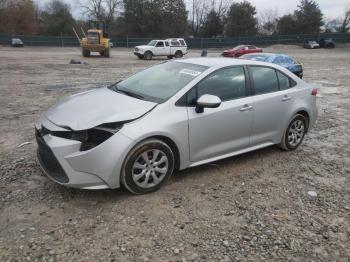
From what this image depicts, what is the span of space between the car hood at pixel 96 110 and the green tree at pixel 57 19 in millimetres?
64780

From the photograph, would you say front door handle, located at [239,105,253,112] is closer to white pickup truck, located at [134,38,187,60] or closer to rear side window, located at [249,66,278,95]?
rear side window, located at [249,66,278,95]

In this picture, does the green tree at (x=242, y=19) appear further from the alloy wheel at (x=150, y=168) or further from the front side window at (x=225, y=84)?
the alloy wheel at (x=150, y=168)

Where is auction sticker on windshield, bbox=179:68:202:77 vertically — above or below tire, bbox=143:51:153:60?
above

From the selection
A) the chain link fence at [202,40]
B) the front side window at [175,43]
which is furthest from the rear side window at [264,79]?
the chain link fence at [202,40]

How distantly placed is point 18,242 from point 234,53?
32.0 meters

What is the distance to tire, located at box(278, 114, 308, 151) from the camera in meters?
5.77

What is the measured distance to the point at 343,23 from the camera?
72.0 meters

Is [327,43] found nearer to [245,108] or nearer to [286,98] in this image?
[286,98]

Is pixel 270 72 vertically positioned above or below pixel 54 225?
above

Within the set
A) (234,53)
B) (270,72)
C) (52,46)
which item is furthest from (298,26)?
(270,72)

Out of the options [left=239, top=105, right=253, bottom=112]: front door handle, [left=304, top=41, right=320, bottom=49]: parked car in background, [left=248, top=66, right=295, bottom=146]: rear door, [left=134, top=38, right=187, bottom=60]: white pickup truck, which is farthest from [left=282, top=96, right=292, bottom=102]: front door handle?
[left=304, top=41, right=320, bottom=49]: parked car in background

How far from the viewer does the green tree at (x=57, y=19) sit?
2564 inches

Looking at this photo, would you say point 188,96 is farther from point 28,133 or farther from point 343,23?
point 343,23

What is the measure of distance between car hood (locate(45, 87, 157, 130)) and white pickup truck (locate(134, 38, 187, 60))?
2726 centimetres
